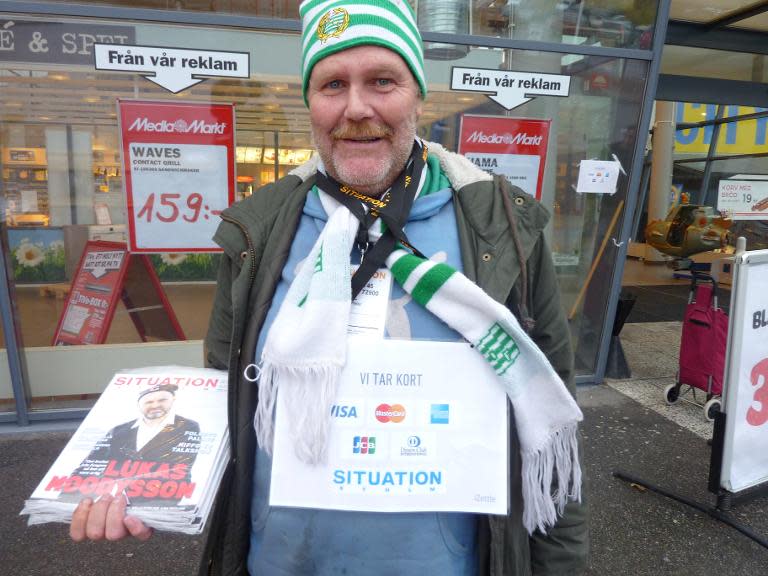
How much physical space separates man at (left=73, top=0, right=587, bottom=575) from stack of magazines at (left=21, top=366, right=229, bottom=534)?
10cm

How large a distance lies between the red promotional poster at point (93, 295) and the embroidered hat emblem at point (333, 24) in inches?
135

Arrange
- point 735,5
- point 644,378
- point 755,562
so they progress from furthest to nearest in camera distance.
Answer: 1. point 735,5
2. point 644,378
3. point 755,562

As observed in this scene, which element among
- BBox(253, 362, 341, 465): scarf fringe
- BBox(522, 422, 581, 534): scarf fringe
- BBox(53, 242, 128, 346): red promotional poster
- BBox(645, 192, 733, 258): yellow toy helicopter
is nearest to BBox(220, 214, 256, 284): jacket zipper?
BBox(253, 362, 341, 465): scarf fringe

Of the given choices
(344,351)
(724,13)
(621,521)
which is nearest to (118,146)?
(344,351)

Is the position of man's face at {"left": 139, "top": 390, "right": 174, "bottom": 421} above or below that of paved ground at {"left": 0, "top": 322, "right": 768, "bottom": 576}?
above

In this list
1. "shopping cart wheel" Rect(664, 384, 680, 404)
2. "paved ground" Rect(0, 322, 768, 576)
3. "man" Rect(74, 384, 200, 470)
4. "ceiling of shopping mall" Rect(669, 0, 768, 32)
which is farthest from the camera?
"ceiling of shopping mall" Rect(669, 0, 768, 32)

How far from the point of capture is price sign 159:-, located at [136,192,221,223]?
13.4ft

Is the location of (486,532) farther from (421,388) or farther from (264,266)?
(264,266)

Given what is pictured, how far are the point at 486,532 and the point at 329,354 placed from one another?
58cm

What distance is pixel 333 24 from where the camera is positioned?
138 cm

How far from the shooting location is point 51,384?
4.30 m

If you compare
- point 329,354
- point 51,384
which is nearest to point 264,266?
point 329,354

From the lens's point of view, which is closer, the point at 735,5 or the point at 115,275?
the point at 115,275

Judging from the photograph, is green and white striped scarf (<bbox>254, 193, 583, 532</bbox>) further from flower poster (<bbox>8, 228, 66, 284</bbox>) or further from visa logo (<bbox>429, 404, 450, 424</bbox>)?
flower poster (<bbox>8, 228, 66, 284</bbox>)
